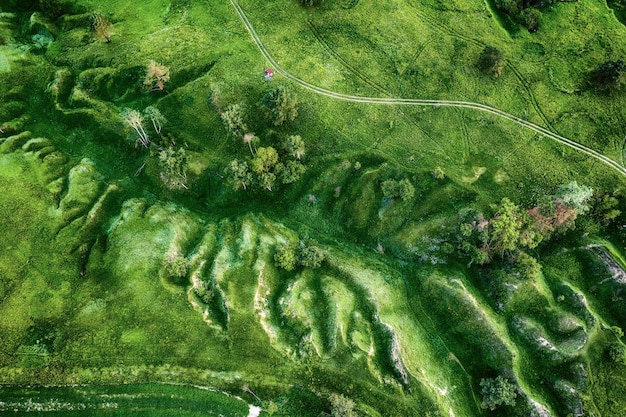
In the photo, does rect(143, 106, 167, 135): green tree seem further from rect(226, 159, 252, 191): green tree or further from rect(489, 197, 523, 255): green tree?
rect(489, 197, 523, 255): green tree

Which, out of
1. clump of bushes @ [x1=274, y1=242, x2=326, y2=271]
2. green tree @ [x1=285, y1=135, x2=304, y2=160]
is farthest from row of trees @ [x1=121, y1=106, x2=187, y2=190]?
clump of bushes @ [x1=274, y1=242, x2=326, y2=271]

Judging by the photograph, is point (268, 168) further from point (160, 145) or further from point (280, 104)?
point (160, 145)

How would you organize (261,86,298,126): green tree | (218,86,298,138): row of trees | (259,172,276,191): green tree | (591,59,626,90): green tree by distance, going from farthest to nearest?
(591,59,626,90): green tree, (218,86,298,138): row of trees, (261,86,298,126): green tree, (259,172,276,191): green tree

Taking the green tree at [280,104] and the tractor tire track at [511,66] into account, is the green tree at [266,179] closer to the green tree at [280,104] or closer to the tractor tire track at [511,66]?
the green tree at [280,104]

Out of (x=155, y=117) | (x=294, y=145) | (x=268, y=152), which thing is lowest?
(x=155, y=117)

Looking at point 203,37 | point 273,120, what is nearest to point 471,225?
point 273,120

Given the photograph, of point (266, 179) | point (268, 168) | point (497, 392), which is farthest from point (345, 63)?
point (497, 392)

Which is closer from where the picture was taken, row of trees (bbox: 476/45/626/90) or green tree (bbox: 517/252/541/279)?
green tree (bbox: 517/252/541/279)
